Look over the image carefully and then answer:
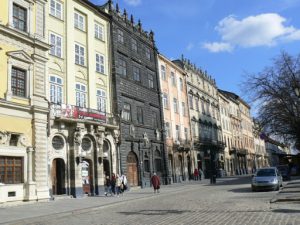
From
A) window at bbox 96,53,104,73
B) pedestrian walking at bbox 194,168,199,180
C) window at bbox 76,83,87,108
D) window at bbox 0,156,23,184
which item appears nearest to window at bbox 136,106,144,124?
window at bbox 96,53,104,73

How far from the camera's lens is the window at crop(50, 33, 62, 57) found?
28411 mm

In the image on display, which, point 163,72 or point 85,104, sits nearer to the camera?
point 85,104

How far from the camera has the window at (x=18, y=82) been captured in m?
23.4

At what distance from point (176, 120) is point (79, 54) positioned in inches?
765

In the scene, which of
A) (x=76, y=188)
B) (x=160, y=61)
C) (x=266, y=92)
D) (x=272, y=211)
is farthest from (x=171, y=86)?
(x=272, y=211)

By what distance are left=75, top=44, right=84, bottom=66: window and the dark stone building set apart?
12.7 ft

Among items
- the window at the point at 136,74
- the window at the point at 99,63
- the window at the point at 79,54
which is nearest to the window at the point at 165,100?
the window at the point at 136,74

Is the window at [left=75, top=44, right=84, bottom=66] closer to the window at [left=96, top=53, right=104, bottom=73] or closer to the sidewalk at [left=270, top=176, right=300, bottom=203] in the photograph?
the window at [left=96, top=53, right=104, bottom=73]

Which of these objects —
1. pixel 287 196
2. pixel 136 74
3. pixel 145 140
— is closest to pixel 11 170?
pixel 287 196

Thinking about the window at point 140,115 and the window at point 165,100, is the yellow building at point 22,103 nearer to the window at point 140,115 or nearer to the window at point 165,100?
the window at point 140,115

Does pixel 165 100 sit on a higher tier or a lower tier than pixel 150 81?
lower

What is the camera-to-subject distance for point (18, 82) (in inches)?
938

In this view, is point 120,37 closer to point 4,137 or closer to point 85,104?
point 85,104

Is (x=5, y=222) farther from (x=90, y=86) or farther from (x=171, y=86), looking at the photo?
(x=171, y=86)
